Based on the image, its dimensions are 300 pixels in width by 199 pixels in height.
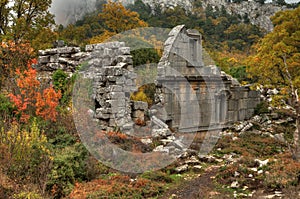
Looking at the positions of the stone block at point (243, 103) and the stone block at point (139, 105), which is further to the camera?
the stone block at point (243, 103)

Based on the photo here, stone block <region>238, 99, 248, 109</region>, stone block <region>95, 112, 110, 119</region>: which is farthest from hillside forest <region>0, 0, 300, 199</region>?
stone block <region>238, 99, 248, 109</region>

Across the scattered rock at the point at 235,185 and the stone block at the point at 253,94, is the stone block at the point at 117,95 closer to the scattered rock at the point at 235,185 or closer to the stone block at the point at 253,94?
the scattered rock at the point at 235,185

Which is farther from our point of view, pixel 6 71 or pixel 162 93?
pixel 162 93

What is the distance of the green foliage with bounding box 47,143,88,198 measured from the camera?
273 inches

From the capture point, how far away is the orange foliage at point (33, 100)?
31.6ft

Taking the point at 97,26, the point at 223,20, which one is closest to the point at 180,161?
the point at 97,26

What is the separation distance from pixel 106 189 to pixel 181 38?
898 centimetres

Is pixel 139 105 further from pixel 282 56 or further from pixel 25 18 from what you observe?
pixel 25 18

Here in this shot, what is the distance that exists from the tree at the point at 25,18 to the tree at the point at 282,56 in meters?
11.9

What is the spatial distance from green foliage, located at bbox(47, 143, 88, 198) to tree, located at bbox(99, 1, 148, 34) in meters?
21.0

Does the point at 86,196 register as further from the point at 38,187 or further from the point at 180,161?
the point at 180,161

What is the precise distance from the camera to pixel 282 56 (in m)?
11.5

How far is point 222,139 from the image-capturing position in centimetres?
1344

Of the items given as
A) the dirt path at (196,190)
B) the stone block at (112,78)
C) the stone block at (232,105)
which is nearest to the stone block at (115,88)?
the stone block at (112,78)
